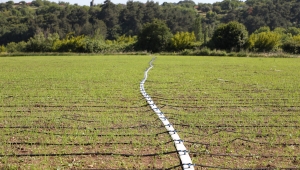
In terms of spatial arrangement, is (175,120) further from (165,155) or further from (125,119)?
(165,155)

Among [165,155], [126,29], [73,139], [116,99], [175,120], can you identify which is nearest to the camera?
[165,155]

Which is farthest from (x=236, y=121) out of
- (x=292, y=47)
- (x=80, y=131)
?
(x=292, y=47)

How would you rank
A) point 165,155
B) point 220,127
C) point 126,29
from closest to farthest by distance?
point 165,155 < point 220,127 < point 126,29

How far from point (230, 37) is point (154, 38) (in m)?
14.1

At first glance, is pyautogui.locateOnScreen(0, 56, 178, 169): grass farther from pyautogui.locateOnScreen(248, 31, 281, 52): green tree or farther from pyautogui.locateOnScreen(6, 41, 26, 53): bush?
pyautogui.locateOnScreen(6, 41, 26, 53): bush

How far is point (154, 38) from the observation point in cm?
5553

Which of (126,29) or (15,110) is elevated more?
(126,29)

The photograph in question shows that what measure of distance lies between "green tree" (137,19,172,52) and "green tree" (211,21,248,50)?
10150mm

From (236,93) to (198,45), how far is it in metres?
42.0

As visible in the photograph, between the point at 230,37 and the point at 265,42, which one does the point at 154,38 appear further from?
the point at 265,42

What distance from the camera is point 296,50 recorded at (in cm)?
4372

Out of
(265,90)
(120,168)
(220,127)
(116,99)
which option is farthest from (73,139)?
(265,90)

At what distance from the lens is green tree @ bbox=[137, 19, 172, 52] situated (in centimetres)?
5564

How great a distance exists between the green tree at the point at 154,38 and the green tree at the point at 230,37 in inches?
400
